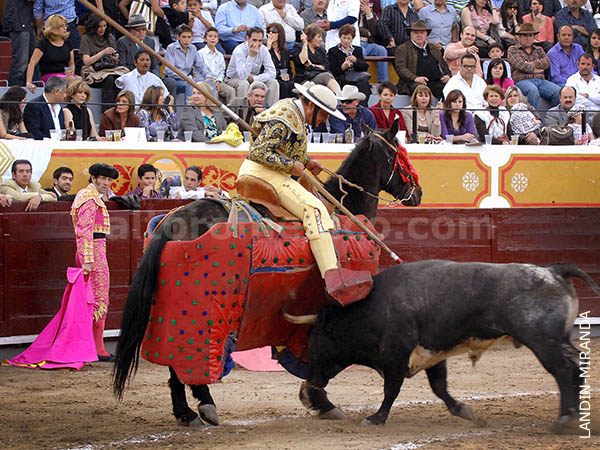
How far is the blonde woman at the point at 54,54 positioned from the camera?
31.6ft

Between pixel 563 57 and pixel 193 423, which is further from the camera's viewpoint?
pixel 563 57

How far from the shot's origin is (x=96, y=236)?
762 centimetres

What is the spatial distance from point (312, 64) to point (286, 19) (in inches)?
42.6

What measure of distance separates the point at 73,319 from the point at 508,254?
14.0ft

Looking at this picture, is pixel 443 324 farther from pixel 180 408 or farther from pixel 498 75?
pixel 498 75

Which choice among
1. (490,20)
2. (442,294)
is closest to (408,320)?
(442,294)

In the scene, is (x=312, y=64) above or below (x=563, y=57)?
below

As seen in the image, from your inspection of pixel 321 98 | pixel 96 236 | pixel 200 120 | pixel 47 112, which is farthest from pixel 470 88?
pixel 321 98

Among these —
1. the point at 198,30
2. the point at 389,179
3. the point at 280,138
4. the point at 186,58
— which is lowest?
the point at 389,179

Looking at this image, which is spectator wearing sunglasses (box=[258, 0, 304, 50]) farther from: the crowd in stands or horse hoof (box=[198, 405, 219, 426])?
horse hoof (box=[198, 405, 219, 426])

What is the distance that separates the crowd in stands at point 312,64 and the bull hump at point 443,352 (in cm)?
370

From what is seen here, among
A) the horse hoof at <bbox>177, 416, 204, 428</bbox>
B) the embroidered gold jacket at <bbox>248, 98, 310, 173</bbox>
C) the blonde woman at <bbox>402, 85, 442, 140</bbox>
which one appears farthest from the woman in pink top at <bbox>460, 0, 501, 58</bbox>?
the horse hoof at <bbox>177, 416, 204, 428</bbox>

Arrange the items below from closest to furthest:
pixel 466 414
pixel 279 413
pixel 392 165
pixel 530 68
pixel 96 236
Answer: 1. pixel 466 414
2. pixel 279 413
3. pixel 392 165
4. pixel 96 236
5. pixel 530 68

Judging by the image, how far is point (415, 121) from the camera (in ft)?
32.1
